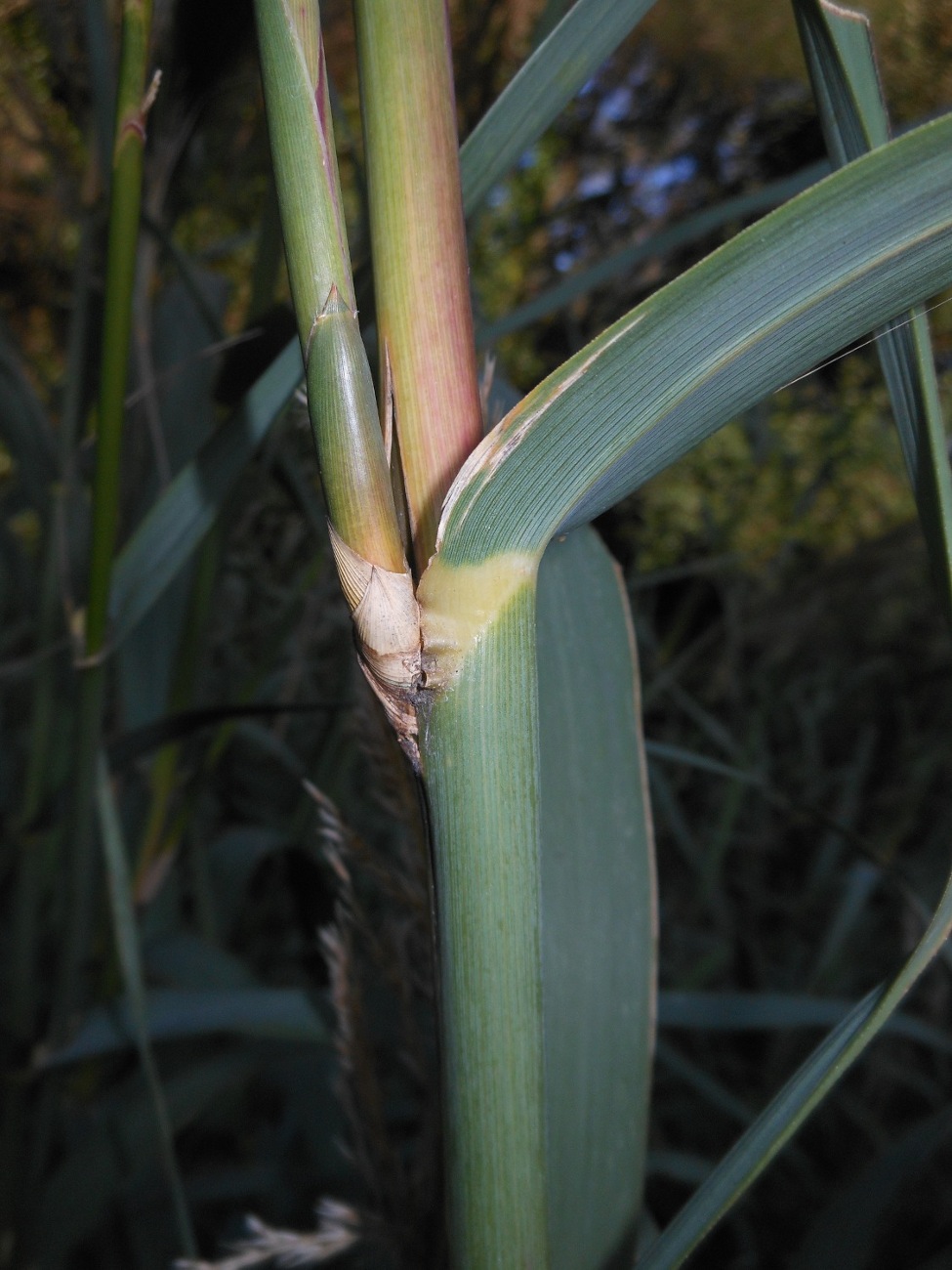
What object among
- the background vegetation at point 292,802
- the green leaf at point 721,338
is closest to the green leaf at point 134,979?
the background vegetation at point 292,802

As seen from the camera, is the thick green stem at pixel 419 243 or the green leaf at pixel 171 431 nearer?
the thick green stem at pixel 419 243

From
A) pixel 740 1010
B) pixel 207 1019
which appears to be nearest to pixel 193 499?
pixel 207 1019

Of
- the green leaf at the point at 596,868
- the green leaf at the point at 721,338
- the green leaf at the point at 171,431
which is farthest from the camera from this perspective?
the green leaf at the point at 171,431

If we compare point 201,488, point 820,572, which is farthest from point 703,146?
point 201,488

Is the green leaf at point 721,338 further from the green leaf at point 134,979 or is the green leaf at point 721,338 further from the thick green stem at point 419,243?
the green leaf at point 134,979

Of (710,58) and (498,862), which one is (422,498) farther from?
(710,58)

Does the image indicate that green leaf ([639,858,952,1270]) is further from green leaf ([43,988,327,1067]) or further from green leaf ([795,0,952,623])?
green leaf ([43,988,327,1067])

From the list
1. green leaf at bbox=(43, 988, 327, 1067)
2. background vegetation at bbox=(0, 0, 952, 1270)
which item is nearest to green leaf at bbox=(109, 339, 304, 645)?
background vegetation at bbox=(0, 0, 952, 1270)
